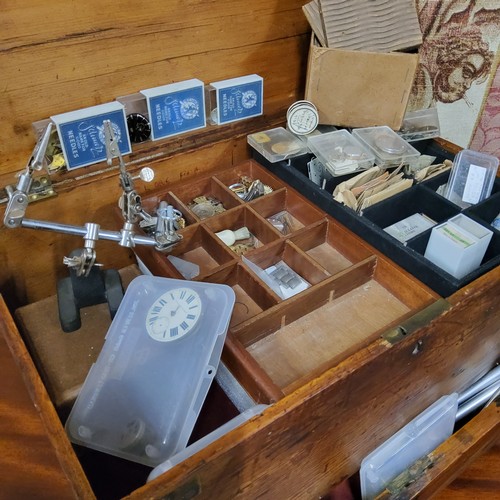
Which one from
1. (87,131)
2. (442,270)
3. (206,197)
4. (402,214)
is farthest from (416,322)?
(87,131)

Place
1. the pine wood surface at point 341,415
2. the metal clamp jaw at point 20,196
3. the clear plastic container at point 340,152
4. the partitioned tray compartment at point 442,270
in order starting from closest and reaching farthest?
the pine wood surface at point 341,415 → the metal clamp jaw at point 20,196 → the partitioned tray compartment at point 442,270 → the clear plastic container at point 340,152

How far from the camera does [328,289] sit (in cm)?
95

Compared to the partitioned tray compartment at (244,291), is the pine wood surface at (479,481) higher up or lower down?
lower down

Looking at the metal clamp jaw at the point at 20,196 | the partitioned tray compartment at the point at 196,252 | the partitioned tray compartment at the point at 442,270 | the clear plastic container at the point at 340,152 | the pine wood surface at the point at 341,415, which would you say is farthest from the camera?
the clear plastic container at the point at 340,152

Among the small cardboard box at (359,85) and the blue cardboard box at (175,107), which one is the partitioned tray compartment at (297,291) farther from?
the small cardboard box at (359,85)

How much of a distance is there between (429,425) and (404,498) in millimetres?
159

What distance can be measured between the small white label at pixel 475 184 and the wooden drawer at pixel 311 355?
0.93ft

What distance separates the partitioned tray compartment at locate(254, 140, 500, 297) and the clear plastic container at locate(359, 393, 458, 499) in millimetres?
296

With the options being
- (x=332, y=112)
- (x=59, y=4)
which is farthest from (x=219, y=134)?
(x=59, y=4)

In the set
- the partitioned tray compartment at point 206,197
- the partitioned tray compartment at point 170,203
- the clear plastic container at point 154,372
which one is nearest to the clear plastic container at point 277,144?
the partitioned tray compartment at point 206,197

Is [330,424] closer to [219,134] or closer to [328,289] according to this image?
[328,289]

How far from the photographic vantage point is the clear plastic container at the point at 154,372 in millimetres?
746

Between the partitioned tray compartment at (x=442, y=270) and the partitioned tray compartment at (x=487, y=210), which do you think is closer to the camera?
the partitioned tray compartment at (x=442, y=270)

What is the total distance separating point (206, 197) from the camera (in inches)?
47.3
